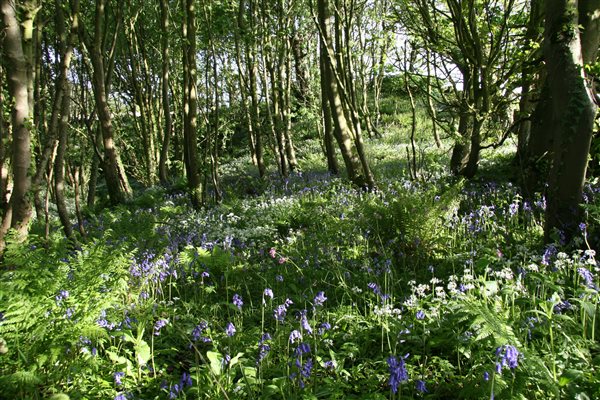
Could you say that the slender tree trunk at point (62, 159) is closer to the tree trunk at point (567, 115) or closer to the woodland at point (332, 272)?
the woodland at point (332, 272)

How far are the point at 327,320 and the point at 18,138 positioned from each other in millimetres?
3398

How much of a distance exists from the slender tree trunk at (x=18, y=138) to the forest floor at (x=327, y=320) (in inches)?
11.9

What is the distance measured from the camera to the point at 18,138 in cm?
419

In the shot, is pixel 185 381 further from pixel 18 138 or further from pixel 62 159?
pixel 62 159

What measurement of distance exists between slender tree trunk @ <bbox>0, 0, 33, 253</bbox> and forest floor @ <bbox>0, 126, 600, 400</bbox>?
0.99ft

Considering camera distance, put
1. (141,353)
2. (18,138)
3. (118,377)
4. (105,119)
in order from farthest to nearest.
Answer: (105,119)
(18,138)
(141,353)
(118,377)

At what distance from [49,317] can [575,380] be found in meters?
3.20

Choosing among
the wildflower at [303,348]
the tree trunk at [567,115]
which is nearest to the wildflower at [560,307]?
the tree trunk at [567,115]

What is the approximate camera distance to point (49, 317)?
2.94 meters

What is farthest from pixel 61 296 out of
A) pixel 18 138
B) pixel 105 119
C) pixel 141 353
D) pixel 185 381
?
pixel 105 119

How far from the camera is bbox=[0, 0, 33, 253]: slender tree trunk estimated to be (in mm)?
4109

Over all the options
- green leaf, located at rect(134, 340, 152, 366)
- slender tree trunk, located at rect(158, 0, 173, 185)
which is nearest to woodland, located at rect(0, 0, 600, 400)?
green leaf, located at rect(134, 340, 152, 366)

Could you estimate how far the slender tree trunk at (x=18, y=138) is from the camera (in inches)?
162

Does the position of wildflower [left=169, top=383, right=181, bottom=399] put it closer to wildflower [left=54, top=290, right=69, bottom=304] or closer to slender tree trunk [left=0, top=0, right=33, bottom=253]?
wildflower [left=54, top=290, right=69, bottom=304]
